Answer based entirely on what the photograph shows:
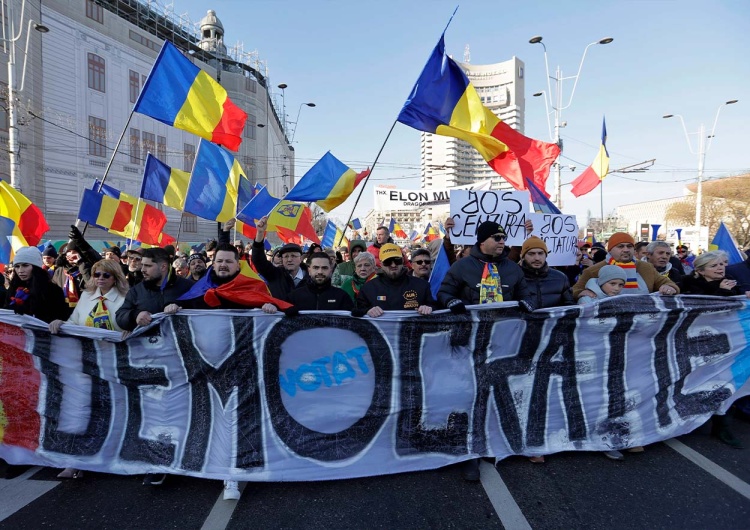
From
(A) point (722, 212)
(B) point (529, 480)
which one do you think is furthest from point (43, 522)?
(A) point (722, 212)

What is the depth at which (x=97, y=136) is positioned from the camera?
26.3 m

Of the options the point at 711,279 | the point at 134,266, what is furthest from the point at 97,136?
the point at 711,279

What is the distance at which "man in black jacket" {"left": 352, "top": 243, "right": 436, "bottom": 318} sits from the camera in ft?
12.7

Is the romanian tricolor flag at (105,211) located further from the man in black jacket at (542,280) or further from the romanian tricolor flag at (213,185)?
the man in black jacket at (542,280)

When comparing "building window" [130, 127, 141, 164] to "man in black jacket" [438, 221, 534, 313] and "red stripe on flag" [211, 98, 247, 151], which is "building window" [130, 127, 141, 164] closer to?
"red stripe on flag" [211, 98, 247, 151]

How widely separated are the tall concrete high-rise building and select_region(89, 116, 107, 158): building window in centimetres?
5467

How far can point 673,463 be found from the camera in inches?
132

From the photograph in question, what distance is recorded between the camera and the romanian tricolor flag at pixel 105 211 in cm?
792

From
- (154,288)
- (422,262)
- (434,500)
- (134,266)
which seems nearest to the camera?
(434,500)

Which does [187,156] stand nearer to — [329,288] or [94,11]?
[94,11]

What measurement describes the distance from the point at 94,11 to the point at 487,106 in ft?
226

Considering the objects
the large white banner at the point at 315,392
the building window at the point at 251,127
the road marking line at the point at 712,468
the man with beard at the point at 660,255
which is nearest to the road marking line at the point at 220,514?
the large white banner at the point at 315,392

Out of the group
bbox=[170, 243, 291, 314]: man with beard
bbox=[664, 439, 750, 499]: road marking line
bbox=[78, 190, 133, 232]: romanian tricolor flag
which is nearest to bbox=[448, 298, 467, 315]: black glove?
bbox=[170, 243, 291, 314]: man with beard

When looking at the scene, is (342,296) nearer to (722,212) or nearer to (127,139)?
(127,139)
